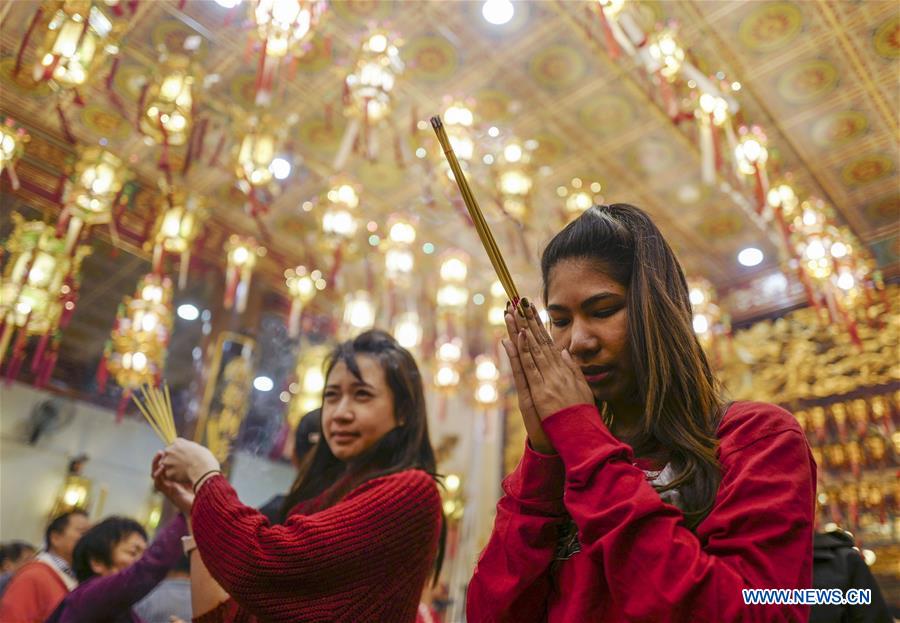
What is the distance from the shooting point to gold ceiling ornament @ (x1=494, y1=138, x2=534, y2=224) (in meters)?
4.34

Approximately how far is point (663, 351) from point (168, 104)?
3.51 meters

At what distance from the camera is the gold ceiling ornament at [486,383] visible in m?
5.52

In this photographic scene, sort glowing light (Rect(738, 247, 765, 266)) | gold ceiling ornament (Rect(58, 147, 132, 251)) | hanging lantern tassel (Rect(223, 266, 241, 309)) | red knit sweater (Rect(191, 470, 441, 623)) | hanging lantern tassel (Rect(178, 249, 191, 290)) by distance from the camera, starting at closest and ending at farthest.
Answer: red knit sweater (Rect(191, 470, 441, 623)) < gold ceiling ornament (Rect(58, 147, 132, 251)) < hanging lantern tassel (Rect(178, 249, 191, 290)) < hanging lantern tassel (Rect(223, 266, 241, 309)) < glowing light (Rect(738, 247, 765, 266))

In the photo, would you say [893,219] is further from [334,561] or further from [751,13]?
[334,561]

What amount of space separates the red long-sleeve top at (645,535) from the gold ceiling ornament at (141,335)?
347cm

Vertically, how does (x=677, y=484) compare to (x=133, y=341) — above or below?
below

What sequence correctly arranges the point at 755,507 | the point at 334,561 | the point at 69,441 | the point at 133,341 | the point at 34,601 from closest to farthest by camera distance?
the point at 755,507 → the point at 334,561 → the point at 34,601 → the point at 69,441 → the point at 133,341

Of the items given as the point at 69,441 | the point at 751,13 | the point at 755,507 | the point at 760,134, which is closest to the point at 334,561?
the point at 755,507

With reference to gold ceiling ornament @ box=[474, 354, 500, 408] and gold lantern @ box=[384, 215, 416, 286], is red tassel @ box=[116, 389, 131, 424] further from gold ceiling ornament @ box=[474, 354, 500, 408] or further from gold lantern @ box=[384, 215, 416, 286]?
gold ceiling ornament @ box=[474, 354, 500, 408]

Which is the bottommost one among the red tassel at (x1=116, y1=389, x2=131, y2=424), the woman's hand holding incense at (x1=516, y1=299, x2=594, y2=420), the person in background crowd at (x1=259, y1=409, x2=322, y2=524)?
the woman's hand holding incense at (x1=516, y1=299, x2=594, y2=420)

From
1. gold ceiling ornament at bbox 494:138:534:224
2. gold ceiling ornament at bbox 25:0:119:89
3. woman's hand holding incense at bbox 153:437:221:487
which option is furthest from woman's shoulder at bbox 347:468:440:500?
gold ceiling ornament at bbox 494:138:534:224

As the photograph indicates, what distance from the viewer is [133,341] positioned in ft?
13.5

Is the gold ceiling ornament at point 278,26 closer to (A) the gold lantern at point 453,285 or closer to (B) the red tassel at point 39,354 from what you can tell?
(B) the red tassel at point 39,354

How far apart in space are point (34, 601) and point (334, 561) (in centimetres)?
162
